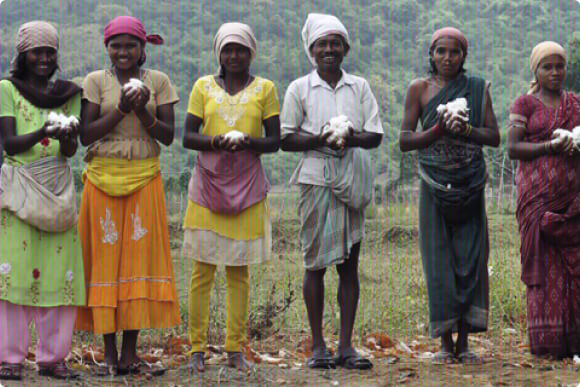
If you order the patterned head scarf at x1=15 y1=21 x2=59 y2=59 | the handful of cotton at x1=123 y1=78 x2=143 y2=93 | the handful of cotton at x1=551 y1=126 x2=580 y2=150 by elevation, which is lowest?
the handful of cotton at x1=551 y1=126 x2=580 y2=150

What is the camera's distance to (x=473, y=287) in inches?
219

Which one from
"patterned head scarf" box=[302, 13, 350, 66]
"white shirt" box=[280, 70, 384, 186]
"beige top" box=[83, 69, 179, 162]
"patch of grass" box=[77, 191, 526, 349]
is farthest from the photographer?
"patch of grass" box=[77, 191, 526, 349]

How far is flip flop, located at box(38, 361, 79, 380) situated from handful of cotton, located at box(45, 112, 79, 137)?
1523mm

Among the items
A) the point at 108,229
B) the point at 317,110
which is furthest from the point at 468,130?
the point at 108,229

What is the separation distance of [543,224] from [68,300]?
3409 mm

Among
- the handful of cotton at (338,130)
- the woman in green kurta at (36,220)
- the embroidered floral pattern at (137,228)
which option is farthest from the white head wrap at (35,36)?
the handful of cotton at (338,130)

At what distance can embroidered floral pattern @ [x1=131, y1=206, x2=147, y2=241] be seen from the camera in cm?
525

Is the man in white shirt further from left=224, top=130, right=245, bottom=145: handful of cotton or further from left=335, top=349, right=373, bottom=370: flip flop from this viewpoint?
left=224, top=130, right=245, bottom=145: handful of cotton

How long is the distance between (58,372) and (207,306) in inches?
42.0

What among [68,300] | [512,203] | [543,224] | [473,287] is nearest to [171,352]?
[68,300]

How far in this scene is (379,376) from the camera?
17.1 feet

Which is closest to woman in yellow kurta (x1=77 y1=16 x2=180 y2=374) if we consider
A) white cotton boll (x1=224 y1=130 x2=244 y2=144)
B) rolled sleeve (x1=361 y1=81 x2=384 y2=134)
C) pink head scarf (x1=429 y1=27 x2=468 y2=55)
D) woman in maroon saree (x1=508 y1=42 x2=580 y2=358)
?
white cotton boll (x1=224 y1=130 x2=244 y2=144)

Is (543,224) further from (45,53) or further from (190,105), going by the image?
(45,53)

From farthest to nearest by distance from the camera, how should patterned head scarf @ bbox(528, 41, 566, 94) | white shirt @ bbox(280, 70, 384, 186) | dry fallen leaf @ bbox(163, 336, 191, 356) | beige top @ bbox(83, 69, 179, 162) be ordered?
1. dry fallen leaf @ bbox(163, 336, 191, 356)
2. patterned head scarf @ bbox(528, 41, 566, 94)
3. white shirt @ bbox(280, 70, 384, 186)
4. beige top @ bbox(83, 69, 179, 162)
